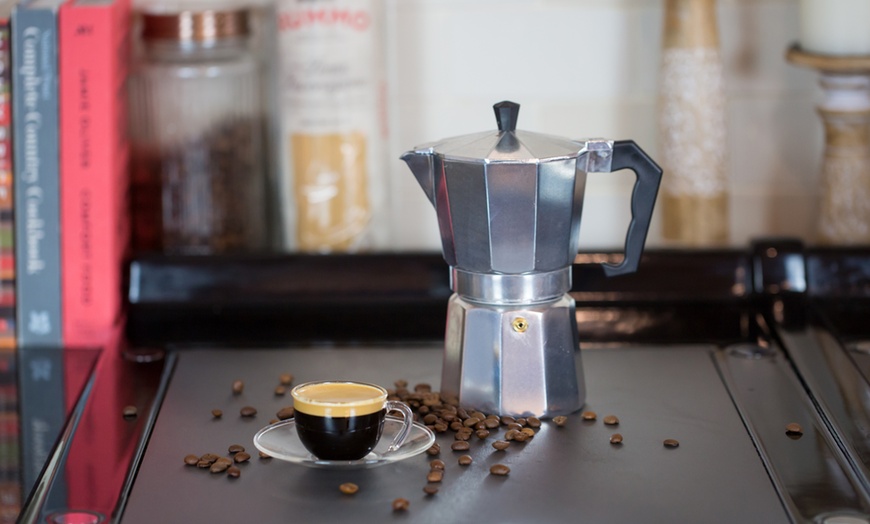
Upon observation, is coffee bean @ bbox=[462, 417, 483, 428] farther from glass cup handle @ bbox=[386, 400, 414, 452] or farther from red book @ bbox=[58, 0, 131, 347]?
red book @ bbox=[58, 0, 131, 347]

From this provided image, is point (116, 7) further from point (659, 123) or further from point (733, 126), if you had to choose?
point (733, 126)

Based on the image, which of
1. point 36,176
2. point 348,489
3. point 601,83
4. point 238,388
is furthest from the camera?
point 601,83

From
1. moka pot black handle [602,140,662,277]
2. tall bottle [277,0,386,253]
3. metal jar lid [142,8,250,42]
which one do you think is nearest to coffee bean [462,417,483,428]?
moka pot black handle [602,140,662,277]

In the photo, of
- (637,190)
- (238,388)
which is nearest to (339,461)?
(238,388)

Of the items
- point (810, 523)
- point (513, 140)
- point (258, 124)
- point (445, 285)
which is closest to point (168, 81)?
point (258, 124)

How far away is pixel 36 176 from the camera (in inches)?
42.1

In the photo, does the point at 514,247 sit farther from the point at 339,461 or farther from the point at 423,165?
the point at 339,461

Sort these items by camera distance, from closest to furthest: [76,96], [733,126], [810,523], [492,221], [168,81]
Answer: [810,523] < [492,221] < [76,96] < [168,81] < [733,126]

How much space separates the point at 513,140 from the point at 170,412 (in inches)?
13.3

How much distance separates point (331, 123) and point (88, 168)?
25 centimetres

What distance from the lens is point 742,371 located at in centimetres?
96

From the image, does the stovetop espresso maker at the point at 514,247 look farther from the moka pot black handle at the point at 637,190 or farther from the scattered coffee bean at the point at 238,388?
the scattered coffee bean at the point at 238,388

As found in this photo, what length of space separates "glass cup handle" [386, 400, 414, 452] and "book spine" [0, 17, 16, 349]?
462mm

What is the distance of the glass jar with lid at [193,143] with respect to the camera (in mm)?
1194
